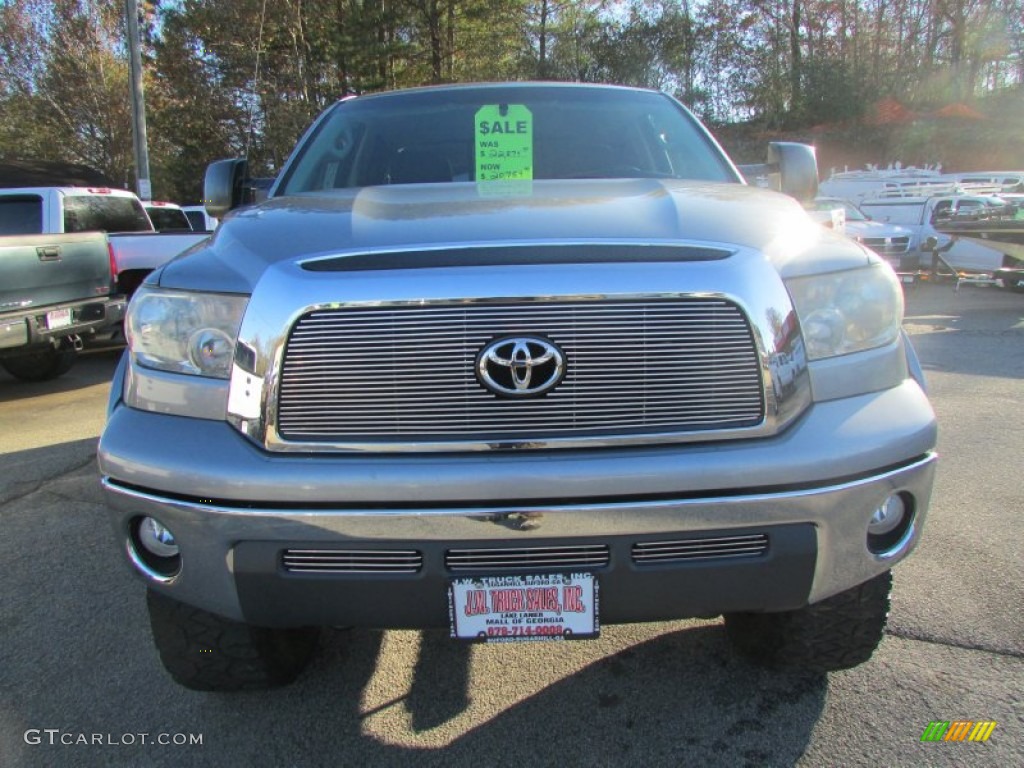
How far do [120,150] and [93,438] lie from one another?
1070 inches

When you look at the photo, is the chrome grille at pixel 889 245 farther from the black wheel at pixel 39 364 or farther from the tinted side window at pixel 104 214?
the black wheel at pixel 39 364

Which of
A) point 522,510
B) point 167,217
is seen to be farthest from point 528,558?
point 167,217

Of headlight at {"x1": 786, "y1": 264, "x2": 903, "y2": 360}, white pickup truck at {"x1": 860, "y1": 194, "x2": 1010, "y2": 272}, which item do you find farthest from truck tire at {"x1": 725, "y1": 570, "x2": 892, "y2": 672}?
white pickup truck at {"x1": 860, "y1": 194, "x2": 1010, "y2": 272}

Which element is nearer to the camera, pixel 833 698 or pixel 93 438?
pixel 833 698

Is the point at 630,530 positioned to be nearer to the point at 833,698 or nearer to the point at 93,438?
the point at 833,698

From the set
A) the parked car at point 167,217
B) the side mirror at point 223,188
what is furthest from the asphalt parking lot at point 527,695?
the parked car at point 167,217

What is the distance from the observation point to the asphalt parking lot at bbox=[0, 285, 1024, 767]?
217 centimetres

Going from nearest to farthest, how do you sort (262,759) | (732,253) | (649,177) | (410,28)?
(732,253) < (262,759) < (649,177) < (410,28)

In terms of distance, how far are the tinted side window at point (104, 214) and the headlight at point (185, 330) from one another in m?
7.78

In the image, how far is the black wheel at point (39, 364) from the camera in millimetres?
7594

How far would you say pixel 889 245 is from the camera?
13.8 meters

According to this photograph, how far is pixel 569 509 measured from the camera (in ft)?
5.74

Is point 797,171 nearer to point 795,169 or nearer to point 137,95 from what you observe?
point 795,169

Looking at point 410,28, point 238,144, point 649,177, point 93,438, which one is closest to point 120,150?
point 238,144
